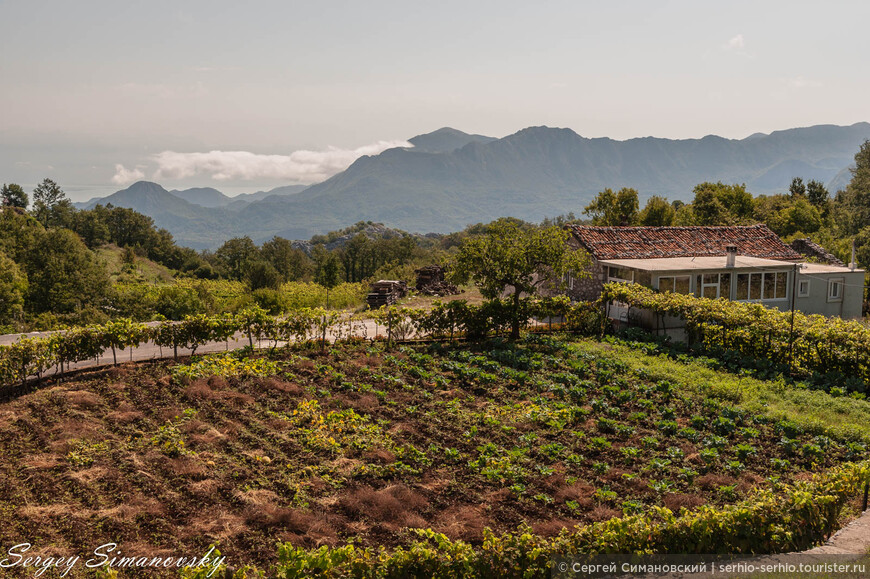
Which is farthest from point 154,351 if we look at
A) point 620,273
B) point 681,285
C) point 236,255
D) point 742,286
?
point 236,255

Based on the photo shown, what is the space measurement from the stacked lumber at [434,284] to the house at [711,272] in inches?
383

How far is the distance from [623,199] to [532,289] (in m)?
33.2

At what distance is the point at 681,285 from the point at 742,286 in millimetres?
2944

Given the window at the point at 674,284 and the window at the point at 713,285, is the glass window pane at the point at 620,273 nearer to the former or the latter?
the window at the point at 674,284

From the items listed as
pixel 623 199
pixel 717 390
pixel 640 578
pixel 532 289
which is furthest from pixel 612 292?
pixel 623 199

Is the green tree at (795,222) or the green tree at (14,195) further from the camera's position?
the green tree at (14,195)

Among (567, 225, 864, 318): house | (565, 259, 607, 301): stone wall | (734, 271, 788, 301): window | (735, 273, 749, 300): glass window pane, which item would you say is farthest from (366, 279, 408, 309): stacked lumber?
(734, 271, 788, 301): window

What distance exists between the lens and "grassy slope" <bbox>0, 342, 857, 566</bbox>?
7.72 m

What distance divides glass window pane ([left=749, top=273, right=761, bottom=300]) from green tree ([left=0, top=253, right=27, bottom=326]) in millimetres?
36253

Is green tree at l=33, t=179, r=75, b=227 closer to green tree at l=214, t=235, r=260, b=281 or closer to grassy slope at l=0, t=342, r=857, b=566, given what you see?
green tree at l=214, t=235, r=260, b=281

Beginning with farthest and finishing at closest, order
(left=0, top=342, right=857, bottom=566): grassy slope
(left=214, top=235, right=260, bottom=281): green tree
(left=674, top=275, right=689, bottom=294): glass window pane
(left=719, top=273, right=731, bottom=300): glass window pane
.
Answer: (left=214, top=235, right=260, bottom=281): green tree → (left=719, top=273, right=731, bottom=300): glass window pane → (left=674, top=275, right=689, bottom=294): glass window pane → (left=0, top=342, right=857, bottom=566): grassy slope

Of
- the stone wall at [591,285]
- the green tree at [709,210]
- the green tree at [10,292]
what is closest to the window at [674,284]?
the stone wall at [591,285]

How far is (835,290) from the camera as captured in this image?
2533 cm

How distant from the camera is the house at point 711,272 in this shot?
23.6 m
